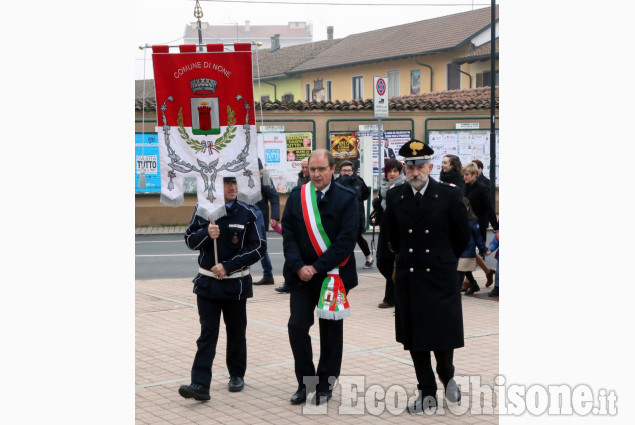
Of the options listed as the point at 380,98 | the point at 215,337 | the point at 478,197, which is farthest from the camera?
the point at 380,98

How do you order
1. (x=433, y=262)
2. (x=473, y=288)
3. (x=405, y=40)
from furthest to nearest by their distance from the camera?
1. (x=405, y=40)
2. (x=473, y=288)
3. (x=433, y=262)

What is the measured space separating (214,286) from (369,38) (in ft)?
153

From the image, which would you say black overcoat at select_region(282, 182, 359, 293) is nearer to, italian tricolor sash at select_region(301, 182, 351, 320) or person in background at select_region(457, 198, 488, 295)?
italian tricolor sash at select_region(301, 182, 351, 320)

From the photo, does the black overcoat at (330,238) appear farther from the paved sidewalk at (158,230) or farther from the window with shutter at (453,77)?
the window with shutter at (453,77)

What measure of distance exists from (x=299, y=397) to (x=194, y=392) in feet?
2.51

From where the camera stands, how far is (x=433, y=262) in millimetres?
6496

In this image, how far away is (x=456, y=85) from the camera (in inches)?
1617

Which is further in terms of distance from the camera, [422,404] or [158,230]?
[158,230]

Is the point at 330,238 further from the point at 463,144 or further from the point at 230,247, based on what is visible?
the point at 463,144

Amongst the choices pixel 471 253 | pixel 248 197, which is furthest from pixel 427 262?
pixel 471 253

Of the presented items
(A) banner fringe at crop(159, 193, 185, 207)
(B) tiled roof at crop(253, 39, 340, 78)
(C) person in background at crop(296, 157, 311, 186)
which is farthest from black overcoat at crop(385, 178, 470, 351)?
(B) tiled roof at crop(253, 39, 340, 78)

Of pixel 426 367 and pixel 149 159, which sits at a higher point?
pixel 149 159

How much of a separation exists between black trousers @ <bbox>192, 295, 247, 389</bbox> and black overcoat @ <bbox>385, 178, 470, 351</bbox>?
4.51ft

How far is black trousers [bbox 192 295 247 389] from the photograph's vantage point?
22.7ft
